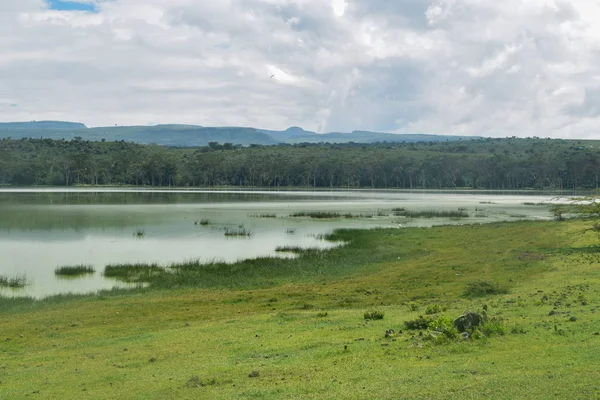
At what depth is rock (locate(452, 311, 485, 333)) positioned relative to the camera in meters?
11.8

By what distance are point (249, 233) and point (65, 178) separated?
148090 mm

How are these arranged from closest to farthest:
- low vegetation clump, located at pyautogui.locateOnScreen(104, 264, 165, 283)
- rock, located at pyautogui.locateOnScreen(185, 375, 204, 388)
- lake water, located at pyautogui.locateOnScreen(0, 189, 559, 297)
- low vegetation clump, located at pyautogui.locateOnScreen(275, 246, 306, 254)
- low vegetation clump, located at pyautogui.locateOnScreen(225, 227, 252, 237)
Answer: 1. rock, located at pyautogui.locateOnScreen(185, 375, 204, 388)
2. low vegetation clump, located at pyautogui.locateOnScreen(104, 264, 165, 283)
3. lake water, located at pyautogui.locateOnScreen(0, 189, 559, 297)
4. low vegetation clump, located at pyautogui.locateOnScreen(275, 246, 306, 254)
5. low vegetation clump, located at pyautogui.locateOnScreen(225, 227, 252, 237)

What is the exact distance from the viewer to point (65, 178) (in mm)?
177125

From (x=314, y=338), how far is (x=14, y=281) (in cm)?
1837

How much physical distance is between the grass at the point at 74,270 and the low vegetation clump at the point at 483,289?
61.7ft

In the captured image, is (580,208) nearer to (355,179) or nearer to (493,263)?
(493,263)

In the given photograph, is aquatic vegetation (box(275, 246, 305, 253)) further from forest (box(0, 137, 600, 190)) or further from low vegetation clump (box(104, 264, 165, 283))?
forest (box(0, 137, 600, 190))

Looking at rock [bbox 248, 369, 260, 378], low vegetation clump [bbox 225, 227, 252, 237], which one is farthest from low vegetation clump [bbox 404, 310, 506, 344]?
low vegetation clump [bbox 225, 227, 252, 237]

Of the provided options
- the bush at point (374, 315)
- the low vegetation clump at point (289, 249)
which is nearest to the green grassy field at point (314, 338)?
the bush at point (374, 315)

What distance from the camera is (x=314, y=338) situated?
42.6 ft

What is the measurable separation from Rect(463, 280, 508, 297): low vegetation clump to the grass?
1882cm

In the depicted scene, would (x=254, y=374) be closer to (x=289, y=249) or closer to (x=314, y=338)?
(x=314, y=338)

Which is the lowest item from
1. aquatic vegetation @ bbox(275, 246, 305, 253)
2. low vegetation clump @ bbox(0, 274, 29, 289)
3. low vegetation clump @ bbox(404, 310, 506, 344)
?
low vegetation clump @ bbox(0, 274, 29, 289)

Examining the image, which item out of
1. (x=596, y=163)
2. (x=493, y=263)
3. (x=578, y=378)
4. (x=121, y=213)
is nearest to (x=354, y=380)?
(x=578, y=378)
